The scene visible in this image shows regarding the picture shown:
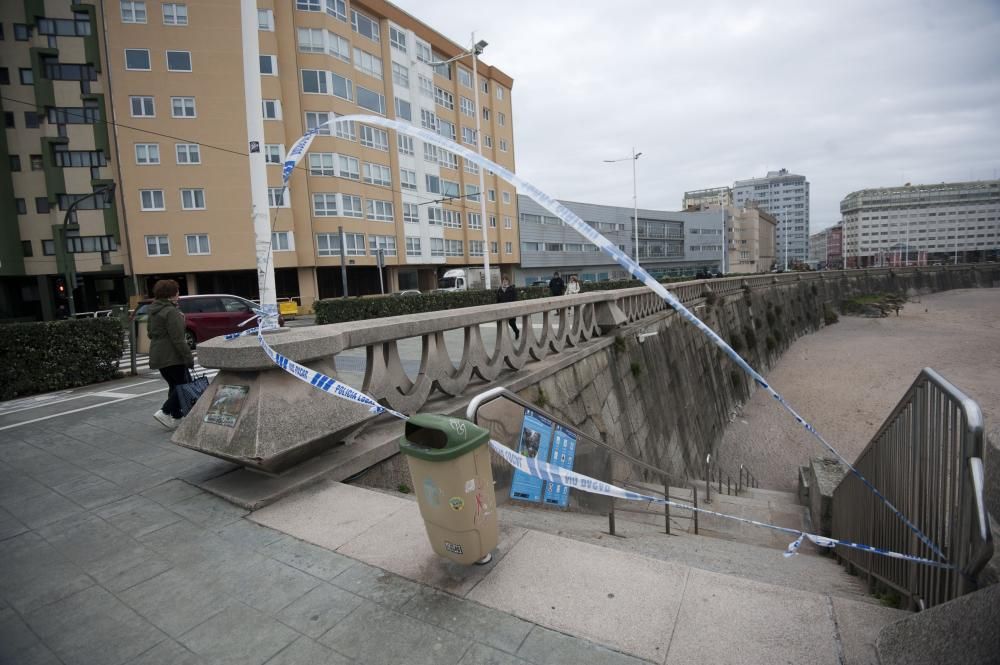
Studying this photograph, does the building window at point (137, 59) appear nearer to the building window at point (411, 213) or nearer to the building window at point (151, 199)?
the building window at point (151, 199)

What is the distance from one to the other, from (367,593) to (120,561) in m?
1.63

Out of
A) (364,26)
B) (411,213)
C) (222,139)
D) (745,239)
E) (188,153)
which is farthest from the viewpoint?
(745,239)

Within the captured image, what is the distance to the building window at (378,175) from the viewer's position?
1427 inches

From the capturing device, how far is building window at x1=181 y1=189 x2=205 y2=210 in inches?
1192

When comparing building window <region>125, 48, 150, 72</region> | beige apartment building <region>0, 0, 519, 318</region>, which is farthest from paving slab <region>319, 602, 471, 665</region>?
building window <region>125, 48, 150, 72</region>

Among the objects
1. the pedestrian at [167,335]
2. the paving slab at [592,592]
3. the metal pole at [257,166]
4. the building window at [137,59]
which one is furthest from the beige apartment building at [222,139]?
the paving slab at [592,592]

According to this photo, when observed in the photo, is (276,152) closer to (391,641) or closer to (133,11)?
(133,11)

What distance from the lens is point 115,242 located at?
3272 cm

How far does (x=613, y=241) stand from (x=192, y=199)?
175ft

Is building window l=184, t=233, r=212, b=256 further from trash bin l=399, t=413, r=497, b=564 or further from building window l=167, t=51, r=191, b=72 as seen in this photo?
trash bin l=399, t=413, r=497, b=564

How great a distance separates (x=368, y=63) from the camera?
3659 cm

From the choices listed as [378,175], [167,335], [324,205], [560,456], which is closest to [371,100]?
[378,175]

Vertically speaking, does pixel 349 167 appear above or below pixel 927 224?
below

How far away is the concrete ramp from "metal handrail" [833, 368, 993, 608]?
1.38 feet
